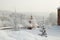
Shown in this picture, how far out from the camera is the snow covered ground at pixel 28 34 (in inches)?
55.3

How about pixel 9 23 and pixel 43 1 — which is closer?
pixel 9 23

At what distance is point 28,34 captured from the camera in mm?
1479

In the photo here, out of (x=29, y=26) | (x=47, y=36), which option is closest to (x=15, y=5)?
(x=29, y=26)

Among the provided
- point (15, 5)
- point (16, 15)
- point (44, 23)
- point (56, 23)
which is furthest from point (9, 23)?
point (56, 23)

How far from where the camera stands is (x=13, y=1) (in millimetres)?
1469

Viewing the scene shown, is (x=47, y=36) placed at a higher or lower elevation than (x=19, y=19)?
lower

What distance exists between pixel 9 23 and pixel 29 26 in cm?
27

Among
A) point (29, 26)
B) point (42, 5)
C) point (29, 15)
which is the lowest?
point (29, 26)

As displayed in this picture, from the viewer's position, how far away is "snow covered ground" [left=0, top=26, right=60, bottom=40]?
4.61 ft

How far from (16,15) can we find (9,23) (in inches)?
5.6

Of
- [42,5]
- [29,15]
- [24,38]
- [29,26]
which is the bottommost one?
[24,38]

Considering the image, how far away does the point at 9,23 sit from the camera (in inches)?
57.0

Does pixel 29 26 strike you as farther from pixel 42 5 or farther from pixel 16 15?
pixel 42 5

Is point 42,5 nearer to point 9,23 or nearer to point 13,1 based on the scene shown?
point 13,1
